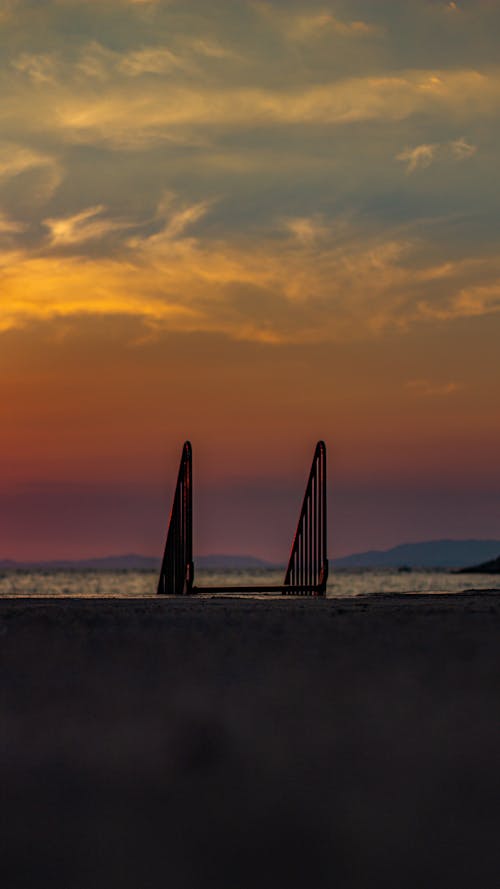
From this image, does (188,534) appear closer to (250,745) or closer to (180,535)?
(180,535)

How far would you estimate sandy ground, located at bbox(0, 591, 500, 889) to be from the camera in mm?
3846

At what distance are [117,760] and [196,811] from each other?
0.58 meters

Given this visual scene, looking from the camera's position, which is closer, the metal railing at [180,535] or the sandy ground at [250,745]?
the sandy ground at [250,745]

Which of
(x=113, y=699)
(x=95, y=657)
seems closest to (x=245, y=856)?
(x=113, y=699)

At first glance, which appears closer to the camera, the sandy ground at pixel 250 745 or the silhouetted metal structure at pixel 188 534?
the sandy ground at pixel 250 745

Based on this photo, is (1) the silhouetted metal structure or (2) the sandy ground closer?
(2) the sandy ground

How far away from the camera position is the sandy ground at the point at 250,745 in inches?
151

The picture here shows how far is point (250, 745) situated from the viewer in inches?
185

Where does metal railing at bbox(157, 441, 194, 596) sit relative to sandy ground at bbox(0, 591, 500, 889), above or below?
above

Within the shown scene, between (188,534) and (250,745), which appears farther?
(188,534)

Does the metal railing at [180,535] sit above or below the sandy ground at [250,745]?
above

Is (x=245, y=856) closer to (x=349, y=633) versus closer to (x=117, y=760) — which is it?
(x=117, y=760)

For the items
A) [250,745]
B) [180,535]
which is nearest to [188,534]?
[180,535]

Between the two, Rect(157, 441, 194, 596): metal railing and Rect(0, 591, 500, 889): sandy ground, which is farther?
Rect(157, 441, 194, 596): metal railing
